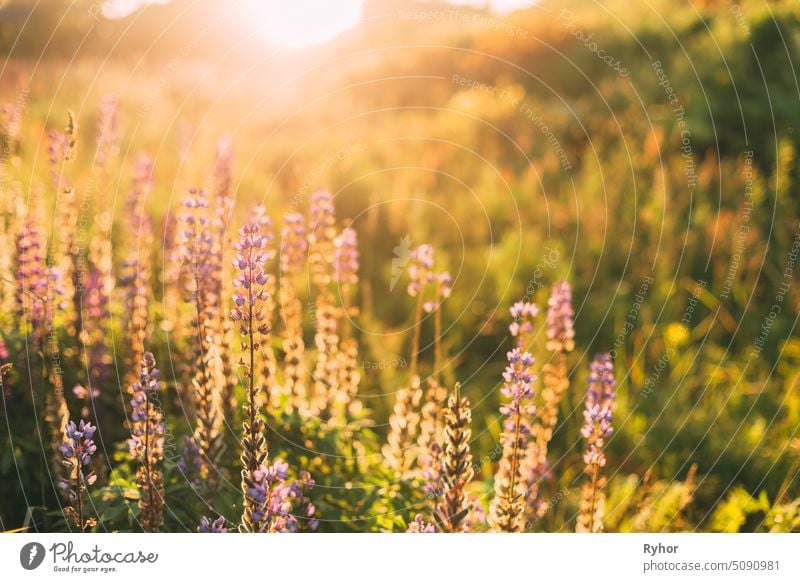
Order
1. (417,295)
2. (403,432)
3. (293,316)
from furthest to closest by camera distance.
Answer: (417,295)
(293,316)
(403,432)

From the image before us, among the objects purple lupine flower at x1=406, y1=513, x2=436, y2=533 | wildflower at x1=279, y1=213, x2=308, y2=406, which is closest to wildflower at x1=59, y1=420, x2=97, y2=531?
wildflower at x1=279, y1=213, x2=308, y2=406

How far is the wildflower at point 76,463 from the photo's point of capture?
2.21 m

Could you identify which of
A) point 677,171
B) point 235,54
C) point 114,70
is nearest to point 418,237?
point 677,171

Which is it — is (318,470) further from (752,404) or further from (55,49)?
(55,49)

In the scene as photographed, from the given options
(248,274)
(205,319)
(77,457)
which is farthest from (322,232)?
(77,457)

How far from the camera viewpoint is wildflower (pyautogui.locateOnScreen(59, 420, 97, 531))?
2.21 metres

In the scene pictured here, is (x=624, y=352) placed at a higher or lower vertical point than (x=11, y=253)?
lower

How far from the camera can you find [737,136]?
6.75 meters

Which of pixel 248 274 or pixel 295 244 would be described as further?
pixel 295 244

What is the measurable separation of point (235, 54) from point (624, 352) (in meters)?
8.30
